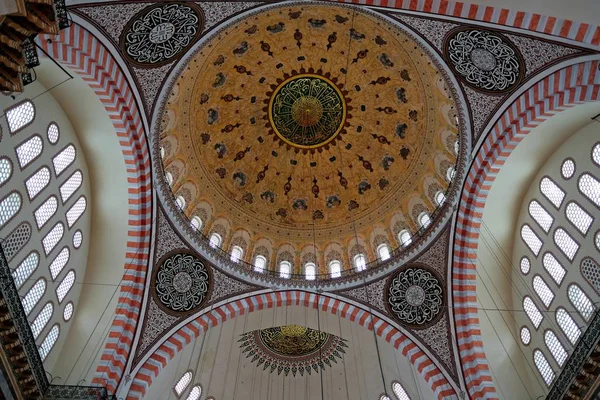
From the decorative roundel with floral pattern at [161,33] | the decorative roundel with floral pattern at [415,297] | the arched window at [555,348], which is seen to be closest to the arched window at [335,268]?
the decorative roundel with floral pattern at [415,297]

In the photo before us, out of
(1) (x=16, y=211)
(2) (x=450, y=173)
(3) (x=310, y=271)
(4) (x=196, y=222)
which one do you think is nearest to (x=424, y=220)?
(2) (x=450, y=173)

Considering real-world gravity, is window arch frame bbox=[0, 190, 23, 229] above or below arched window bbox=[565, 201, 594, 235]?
below

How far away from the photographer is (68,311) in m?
9.55

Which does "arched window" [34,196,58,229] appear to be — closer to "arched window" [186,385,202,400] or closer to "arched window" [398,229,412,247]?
"arched window" [186,385,202,400]

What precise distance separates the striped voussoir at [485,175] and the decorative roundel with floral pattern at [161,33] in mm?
6153

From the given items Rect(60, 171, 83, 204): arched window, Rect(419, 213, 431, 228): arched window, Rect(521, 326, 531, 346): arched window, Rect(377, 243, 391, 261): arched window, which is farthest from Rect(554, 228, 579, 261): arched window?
Rect(60, 171, 83, 204): arched window

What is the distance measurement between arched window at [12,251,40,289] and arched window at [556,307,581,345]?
993 cm

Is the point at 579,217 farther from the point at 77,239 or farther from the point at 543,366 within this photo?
the point at 77,239

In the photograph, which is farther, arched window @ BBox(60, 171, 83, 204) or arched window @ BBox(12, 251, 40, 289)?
arched window @ BBox(60, 171, 83, 204)

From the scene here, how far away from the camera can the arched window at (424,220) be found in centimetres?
1140

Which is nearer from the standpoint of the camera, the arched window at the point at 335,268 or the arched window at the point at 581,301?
the arched window at the point at 581,301

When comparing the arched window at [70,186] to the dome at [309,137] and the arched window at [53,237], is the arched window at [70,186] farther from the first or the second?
the dome at [309,137]

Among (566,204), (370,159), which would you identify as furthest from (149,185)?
(566,204)

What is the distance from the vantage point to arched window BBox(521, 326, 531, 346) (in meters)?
9.95
